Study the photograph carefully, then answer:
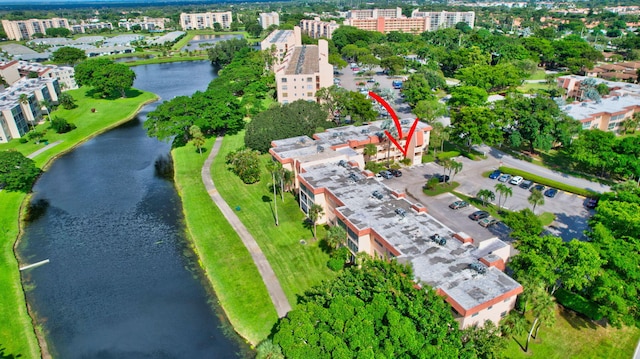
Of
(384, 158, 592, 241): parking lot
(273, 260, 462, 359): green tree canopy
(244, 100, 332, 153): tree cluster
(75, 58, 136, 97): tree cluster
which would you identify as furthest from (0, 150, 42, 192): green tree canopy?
(384, 158, 592, 241): parking lot

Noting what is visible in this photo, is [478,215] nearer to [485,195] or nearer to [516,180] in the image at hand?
[485,195]

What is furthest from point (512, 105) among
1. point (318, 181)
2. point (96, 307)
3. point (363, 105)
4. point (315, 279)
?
point (96, 307)

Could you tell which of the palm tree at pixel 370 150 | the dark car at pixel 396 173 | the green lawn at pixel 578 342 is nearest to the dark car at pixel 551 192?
the dark car at pixel 396 173

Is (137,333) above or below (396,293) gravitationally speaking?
below

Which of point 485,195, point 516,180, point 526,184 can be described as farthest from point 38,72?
point 526,184

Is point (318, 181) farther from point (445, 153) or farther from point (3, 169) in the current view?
point (3, 169)

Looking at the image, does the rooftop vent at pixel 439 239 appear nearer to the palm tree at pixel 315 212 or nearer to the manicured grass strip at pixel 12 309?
the palm tree at pixel 315 212
